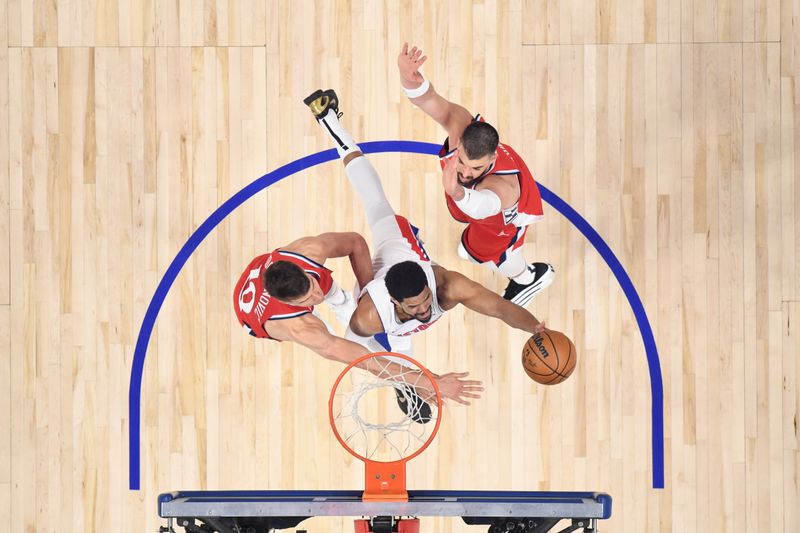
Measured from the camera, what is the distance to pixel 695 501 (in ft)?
16.7

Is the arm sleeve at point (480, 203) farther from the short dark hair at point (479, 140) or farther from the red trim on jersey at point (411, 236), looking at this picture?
the red trim on jersey at point (411, 236)

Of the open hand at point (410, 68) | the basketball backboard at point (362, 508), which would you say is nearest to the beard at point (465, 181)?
the open hand at point (410, 68)

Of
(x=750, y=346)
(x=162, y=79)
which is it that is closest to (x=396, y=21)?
(x=162, y=79)

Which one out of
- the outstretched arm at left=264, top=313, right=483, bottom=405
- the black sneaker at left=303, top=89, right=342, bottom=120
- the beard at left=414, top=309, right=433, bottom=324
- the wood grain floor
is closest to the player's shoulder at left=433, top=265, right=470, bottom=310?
the beard at left=414, top=309, right=433, bottom=324

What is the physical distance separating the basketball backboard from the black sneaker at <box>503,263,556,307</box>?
4.89ft

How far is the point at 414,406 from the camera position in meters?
4.55

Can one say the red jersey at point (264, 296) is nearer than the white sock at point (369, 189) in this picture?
Yes

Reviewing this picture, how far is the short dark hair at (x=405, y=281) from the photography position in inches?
154

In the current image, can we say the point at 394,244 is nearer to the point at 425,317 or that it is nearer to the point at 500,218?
the point at 425,317

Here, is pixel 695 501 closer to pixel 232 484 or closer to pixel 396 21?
pixel 232 484

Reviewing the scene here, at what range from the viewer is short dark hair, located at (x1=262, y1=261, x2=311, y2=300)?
157 inches

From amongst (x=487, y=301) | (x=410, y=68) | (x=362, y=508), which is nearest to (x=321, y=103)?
(x=410, y=68)

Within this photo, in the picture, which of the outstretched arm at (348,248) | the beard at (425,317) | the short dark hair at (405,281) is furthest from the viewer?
the outstretched arm at (348,248)

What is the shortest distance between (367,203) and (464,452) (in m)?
1.84
